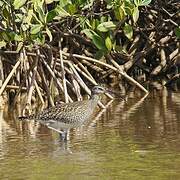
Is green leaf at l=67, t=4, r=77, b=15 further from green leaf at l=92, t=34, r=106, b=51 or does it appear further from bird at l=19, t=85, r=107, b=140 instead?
bird at l=19, t=85, r=107, b=140

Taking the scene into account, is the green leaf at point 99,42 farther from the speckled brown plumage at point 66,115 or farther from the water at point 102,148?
the speckled brown plumage at point 66,115

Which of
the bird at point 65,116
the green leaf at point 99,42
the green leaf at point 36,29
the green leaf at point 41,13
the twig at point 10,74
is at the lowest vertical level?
the bird at point 65,116

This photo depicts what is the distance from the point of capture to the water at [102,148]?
266 inches

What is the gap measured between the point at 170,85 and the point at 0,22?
3.72 m

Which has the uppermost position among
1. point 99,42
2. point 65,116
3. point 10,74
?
point 99,42

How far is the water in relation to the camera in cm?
675

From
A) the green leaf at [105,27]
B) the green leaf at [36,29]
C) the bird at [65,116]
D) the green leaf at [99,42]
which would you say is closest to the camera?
the bird at [65,116]

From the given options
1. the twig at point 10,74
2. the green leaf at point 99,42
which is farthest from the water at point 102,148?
the green leaf at point 99,42

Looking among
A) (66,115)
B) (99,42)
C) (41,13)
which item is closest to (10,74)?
(99,42)

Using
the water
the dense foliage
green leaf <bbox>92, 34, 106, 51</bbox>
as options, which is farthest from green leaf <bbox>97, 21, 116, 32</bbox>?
the water

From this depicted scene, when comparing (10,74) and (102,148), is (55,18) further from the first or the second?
(102,148)

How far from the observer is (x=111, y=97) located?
478 inches

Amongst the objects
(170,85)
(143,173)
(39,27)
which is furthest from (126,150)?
(170,85)

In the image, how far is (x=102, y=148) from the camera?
786cm
